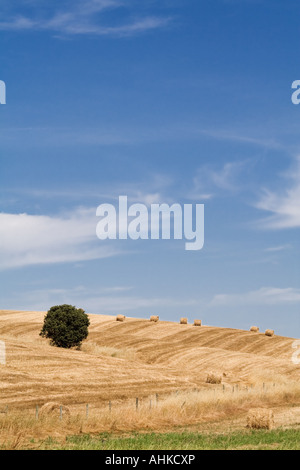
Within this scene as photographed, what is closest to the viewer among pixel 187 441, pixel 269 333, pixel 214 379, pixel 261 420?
pixel 187 441

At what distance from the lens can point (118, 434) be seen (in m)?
28.4

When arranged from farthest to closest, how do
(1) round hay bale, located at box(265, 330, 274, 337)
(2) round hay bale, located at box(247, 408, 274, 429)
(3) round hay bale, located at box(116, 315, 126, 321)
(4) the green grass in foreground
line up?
(3) round hay bale, located at box(116, 315, 126, 321) → (1) round hay bale, located at box(265, 330, 274, 337) → (2) round hay bale, located at box(247, 408, 274, 429) → (4) the green grass in foreground

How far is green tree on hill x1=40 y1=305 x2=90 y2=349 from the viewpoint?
7394 centimetres

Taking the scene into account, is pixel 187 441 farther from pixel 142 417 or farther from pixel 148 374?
pixel 148 374

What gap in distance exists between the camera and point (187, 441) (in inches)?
1007

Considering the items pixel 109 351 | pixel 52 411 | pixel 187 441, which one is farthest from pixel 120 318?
pixel 187 441

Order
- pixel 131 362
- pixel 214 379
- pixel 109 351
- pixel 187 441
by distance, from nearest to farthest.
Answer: pixel 187 441, pixel 214 379, pixel 131 362, pixel 109 351

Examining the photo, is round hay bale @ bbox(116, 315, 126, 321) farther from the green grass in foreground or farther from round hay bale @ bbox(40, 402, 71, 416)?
the green grass in foreground

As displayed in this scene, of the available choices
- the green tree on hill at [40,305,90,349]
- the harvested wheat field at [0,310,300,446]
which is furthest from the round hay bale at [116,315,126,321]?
the green tree on hill at [40,305,90,349]

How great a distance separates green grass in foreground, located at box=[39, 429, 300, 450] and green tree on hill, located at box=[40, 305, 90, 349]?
4630 cm

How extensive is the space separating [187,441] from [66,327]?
49961 millimetres
